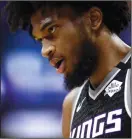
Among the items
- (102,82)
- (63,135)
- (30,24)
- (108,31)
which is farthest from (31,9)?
(63,135)

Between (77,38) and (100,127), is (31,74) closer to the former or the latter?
(77,38)

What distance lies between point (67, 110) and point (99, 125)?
0.23 meters

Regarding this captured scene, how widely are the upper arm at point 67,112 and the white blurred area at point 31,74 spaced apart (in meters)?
0.07

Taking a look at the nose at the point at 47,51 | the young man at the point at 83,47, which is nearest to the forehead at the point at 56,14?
the young man at the point at 83,47

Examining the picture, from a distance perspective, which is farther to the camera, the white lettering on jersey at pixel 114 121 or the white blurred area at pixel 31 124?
the white blurred area at pixel 31 124

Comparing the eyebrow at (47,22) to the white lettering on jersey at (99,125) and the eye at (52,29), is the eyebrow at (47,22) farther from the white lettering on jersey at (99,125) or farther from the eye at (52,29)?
the white lettering on jersey at (99,125)

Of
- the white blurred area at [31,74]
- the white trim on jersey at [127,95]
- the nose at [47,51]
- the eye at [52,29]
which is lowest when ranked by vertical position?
the white trim on jersey at [127,95]

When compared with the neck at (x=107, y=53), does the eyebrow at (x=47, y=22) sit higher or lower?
higher

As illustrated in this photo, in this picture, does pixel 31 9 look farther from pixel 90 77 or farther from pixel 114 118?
pixel 114 118

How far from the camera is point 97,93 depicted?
2.00m

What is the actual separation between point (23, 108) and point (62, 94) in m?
0.25

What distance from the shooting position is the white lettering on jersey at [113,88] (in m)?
1.93

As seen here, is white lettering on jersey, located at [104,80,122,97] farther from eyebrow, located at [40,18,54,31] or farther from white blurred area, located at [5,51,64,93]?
eyebrow, located at [40,18,54,31]

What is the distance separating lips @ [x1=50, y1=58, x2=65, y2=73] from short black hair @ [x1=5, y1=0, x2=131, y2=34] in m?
0.27
